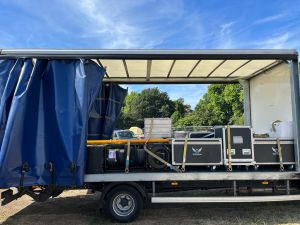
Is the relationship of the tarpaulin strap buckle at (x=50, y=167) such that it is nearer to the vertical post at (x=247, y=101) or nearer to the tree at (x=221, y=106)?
the vertical post at (x=247, y=101)

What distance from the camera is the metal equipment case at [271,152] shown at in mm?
6742

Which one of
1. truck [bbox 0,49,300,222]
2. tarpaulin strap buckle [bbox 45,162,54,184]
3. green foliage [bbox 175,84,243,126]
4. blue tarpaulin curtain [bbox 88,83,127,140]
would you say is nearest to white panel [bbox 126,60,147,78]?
blue tarpaulin curtain [bbox 88,83,127,140]

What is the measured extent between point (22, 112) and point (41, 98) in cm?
45

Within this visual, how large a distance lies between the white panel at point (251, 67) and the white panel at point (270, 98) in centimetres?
25

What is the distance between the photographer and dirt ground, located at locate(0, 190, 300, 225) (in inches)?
264

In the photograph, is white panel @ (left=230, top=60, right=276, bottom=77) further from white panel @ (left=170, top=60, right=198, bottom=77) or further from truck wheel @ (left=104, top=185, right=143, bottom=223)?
truck wheel @ (left=104, top=185, right=143, bottom=223)

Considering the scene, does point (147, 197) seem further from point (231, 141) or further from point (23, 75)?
point (23, 75)

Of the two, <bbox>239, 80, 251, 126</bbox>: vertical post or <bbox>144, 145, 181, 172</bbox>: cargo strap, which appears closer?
<bbox>144, 145, 181, 172</bbox>: cargo strap

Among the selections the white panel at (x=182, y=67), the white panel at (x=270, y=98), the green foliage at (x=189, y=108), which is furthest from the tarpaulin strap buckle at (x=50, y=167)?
the green foliage at (x=189, y=108)

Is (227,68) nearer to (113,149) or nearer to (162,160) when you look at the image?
(162,160)

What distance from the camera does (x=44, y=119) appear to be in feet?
20.7

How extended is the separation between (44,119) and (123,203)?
6.80 feet

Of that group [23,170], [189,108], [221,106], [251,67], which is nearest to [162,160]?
[23,170]

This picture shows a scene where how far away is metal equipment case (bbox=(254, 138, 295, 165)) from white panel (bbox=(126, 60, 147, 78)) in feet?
9.41
